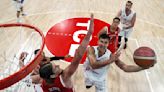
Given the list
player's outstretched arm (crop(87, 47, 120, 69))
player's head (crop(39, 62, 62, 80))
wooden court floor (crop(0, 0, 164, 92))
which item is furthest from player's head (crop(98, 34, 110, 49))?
wooden court floor (crop(0, 0, 164, 92))

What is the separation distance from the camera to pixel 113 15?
8555mm

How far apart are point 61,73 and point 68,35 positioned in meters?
4.23

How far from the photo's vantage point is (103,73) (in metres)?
4.45

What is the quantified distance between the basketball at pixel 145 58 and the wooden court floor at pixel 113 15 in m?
1.73

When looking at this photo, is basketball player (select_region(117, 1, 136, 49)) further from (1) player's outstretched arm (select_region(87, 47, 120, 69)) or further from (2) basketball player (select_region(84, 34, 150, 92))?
(1) player's outstretched arm (select_region(87, 47, 120, 69))

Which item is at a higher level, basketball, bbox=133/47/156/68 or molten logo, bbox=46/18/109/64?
basketball, bbox=133/47/156/68

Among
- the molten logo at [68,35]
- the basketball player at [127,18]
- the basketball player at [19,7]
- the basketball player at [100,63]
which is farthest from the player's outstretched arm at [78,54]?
the basketball player at [19,7]

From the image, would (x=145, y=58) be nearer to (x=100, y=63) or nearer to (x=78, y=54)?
(x=100, y=63)

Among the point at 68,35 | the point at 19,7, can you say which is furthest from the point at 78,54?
the point at 19,7

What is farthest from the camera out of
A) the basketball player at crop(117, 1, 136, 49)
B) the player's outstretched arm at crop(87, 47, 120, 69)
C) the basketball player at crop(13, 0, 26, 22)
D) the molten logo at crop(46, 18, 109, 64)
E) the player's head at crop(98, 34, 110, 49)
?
the basketball player at crop(13, 0, 26, 22)

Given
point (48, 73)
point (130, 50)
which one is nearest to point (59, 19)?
point (130, 50)

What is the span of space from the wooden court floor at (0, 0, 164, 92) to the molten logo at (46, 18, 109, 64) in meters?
0.29

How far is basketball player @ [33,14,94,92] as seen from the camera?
2854 millimetres

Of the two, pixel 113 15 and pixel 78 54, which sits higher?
pixel 78 54
